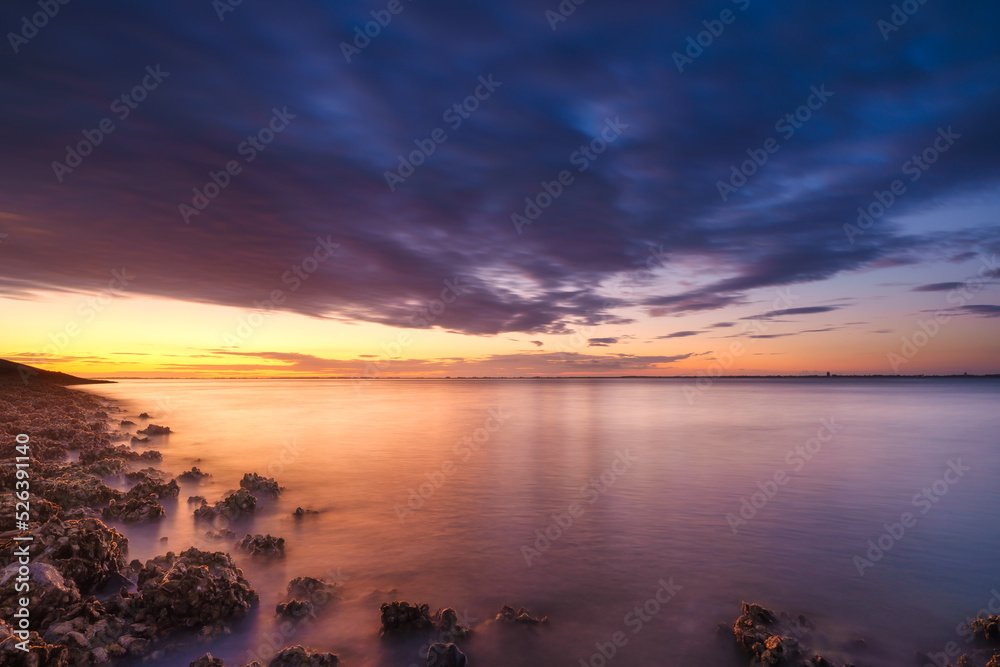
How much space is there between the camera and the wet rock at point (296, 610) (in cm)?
727

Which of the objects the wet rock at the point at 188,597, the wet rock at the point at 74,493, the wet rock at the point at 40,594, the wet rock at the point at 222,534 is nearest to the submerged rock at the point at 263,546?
the wet rock at the point at 222,534

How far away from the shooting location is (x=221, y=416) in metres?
44.5

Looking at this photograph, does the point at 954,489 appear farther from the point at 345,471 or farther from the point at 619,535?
the point at 345,471

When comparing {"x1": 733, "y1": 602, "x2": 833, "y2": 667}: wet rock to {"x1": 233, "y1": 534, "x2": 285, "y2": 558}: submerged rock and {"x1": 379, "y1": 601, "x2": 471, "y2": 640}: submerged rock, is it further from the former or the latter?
{"x1": 233, "y1": 534, "x2": 285, "y2": 558}: submerged rock

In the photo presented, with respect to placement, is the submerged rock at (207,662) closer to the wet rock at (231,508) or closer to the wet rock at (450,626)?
the wet rock at (450,626)

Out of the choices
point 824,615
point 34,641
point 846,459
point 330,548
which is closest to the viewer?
point 34,641

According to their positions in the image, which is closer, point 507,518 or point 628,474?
point 507,518

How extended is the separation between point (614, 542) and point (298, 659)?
289 inches

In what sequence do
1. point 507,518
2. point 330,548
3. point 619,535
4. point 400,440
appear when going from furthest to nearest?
point 400,440 → point 507,518 → point 619,535 → point 330,548

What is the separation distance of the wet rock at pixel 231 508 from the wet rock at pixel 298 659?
7.85 metres

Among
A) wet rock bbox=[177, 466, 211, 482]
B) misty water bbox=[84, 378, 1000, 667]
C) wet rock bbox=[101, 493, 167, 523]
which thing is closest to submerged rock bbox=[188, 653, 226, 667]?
misty water bbox=[84, 378, 1000, 667]

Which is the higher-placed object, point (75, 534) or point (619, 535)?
point (75, 534)

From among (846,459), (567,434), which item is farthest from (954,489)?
(567,434)

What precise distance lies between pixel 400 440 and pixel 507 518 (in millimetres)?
16241
